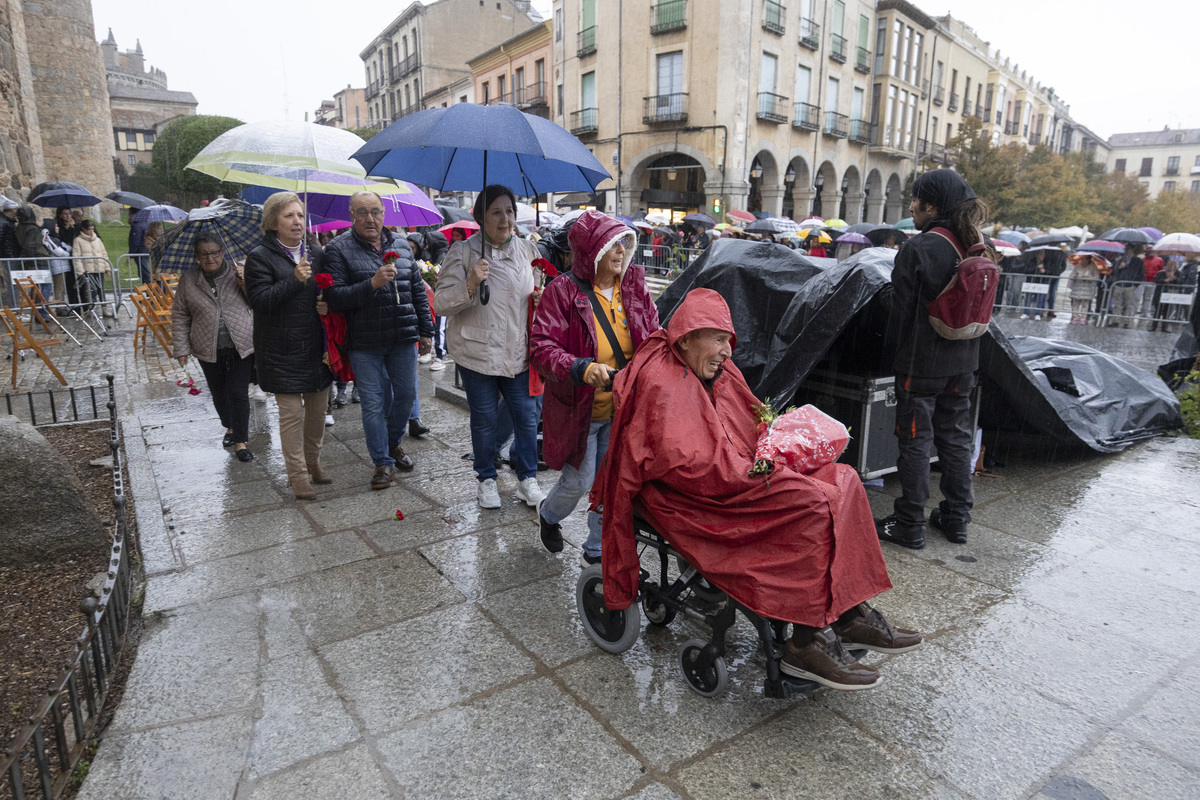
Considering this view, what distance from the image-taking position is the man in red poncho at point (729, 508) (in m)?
2.43

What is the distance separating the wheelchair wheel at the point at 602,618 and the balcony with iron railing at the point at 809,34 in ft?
108

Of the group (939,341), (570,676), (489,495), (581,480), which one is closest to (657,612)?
(570,676)

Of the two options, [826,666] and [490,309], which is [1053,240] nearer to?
[490,309]

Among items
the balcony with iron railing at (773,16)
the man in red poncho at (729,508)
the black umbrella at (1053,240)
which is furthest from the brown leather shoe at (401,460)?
the balcony with iron railing at (773,16)

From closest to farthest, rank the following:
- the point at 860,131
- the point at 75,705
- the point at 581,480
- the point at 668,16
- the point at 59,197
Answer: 1. the point at 75,705
2. the point at 581,480
3. the point at 59,197
4. the point at 668,16
5. the point at 860,131

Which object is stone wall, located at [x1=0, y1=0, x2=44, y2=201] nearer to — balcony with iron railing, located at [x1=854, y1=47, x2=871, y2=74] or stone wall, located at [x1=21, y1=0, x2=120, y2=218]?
stone wall, located at [x1=21, y1=0, x2=120, y2=218]

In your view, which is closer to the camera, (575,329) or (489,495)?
A: (575,329)

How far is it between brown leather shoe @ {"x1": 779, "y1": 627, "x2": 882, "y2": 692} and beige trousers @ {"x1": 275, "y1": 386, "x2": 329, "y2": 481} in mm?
3516

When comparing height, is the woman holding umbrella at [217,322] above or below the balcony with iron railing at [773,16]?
below

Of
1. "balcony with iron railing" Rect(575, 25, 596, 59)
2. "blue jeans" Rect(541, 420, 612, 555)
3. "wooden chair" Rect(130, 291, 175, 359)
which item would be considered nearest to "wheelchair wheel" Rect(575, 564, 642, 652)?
"blue jeans" Rect(541, 420, 612, 555)

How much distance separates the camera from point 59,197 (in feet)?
42.9

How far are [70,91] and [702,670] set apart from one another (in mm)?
29239

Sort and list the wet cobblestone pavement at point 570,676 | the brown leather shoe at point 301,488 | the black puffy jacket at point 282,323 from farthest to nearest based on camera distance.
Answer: the brown leather shoe at point 301,488 → the black puffy jacket at point 282,323 → the wet cobblestone pavement at point 570,676

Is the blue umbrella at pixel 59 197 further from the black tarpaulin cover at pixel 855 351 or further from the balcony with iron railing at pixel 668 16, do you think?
the balcony with iron railing at pixel 668 16
